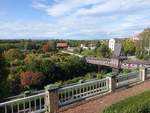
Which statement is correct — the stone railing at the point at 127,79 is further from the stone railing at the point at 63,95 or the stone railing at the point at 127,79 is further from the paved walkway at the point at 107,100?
the paved walkway at the point at 107,100

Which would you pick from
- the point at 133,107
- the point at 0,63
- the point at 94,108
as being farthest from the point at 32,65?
the point at 133,107

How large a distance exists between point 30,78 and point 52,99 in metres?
23.7

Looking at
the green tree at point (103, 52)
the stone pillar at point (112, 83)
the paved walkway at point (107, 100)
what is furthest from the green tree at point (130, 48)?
the stone pillar at point (112, 83)

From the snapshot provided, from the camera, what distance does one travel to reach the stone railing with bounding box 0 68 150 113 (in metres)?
6.71

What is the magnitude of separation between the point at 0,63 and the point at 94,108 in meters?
6.11

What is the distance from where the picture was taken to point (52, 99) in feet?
23.5

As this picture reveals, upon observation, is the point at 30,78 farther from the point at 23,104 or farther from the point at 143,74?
the point at 23,104

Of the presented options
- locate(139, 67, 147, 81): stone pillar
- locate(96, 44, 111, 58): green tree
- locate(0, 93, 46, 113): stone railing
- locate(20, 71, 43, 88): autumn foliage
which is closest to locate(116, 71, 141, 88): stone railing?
locate(139, 67, 147, 81): stone pillar

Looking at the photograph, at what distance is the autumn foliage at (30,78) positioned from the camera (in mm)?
29297

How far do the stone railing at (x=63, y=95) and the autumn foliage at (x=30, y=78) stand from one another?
20.3m

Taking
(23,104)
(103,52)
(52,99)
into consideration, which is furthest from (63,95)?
(103,52)

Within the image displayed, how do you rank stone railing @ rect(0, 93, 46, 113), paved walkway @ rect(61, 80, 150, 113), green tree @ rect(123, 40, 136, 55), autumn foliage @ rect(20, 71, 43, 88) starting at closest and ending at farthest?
stone railing @ rect(0, 93, 46, 113)
paved walkway @ rect(61, 80, 150, 113)
autumn foliage @ rect(20, 71, 43, 88)
green tree @ rect(123, 40, 136, 55)

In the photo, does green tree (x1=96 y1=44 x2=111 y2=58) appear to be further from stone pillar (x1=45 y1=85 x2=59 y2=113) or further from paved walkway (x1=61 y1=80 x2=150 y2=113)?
stone pillar (x1=45 y1=85 x2=59 y2=113)

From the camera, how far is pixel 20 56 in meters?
49.3
